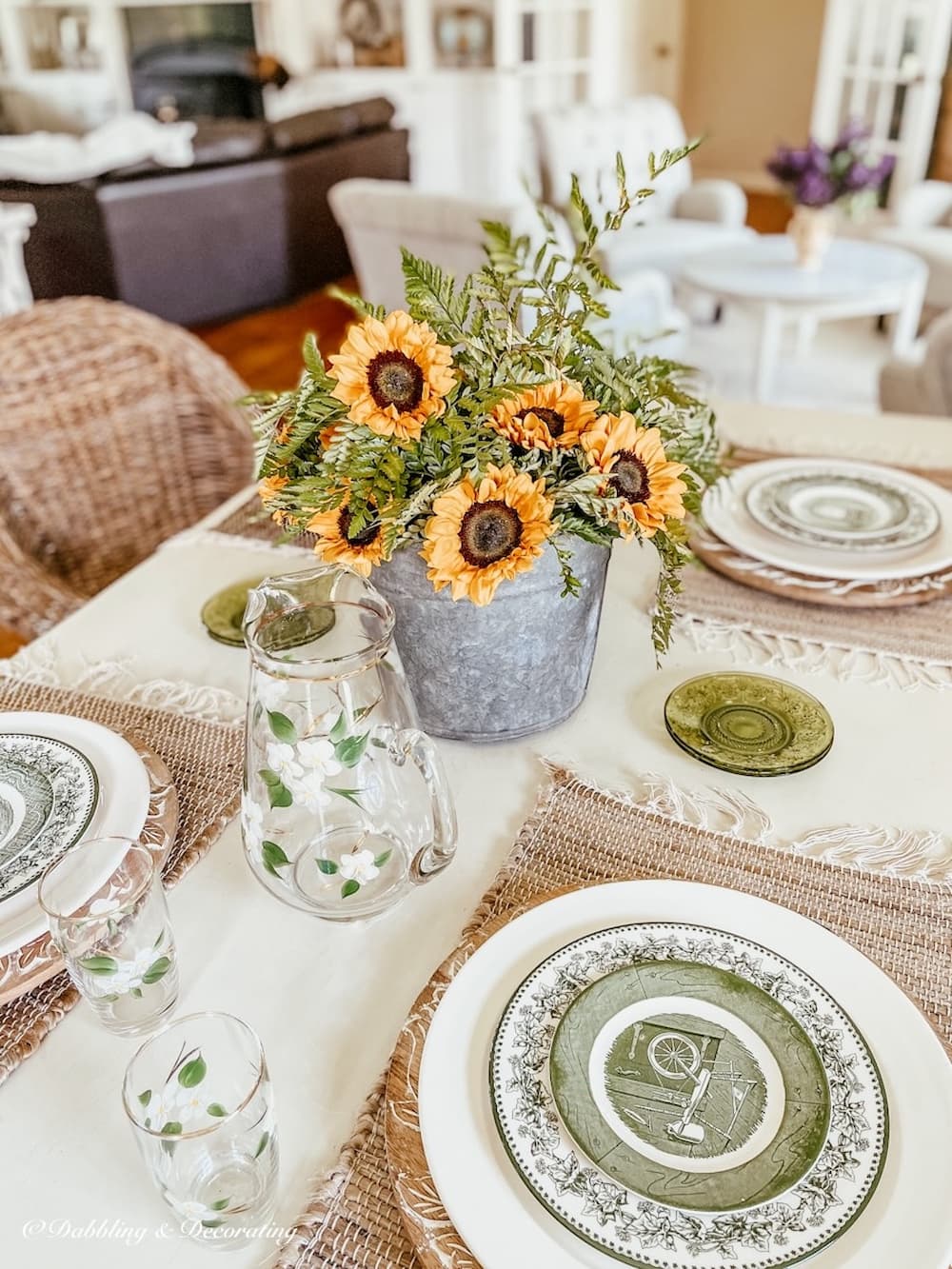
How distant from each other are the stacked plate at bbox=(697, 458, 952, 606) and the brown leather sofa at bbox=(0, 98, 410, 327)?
317cm

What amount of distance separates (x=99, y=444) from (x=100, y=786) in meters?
0.78

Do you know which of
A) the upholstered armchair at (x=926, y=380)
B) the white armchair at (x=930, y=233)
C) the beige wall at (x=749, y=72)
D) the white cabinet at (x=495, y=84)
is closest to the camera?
the upholstered armchair at (x=926, y=380)

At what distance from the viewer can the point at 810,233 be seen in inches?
118

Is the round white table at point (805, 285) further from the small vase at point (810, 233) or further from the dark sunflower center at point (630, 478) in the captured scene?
the dark sunflower center at point (630, 478)

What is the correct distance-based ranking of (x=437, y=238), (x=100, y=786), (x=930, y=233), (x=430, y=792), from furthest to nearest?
(x=930, y=233), (x=437, y=238), (x=100, y=786), (x=430, y=792)

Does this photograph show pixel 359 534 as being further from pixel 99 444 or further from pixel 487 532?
pixel 99 444

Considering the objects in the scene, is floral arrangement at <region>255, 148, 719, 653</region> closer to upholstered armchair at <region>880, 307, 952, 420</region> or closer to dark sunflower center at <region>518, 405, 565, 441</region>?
dark sunflower center at <region>518, 405, 565, 441</region>

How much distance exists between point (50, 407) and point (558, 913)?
3.30 feet

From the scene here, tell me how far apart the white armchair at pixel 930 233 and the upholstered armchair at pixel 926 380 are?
1.47 m

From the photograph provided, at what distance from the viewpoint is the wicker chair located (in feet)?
4.03

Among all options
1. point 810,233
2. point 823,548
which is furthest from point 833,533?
point 810,233

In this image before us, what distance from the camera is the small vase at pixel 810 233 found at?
9.82 feet

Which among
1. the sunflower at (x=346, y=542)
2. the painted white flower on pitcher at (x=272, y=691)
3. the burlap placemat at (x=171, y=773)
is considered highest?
the sunflower at (x=346, y=542)

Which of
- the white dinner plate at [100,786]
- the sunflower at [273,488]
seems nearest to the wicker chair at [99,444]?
the white dinner plate at [100,786]
